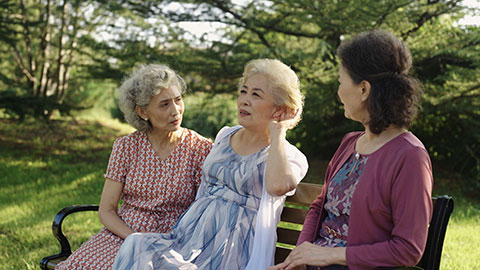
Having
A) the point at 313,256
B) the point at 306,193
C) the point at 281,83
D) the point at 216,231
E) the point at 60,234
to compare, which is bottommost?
the point at 60,234

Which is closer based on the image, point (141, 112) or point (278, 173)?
point (278, 173)

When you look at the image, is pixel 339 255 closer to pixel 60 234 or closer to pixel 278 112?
pixel 278 112

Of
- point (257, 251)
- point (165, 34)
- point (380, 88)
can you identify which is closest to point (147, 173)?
point (257, 251)

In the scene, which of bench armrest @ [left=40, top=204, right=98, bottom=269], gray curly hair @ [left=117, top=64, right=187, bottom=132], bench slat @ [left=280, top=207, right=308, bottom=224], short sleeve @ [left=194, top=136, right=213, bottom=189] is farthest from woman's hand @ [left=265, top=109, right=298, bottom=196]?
bench armrest @ [left=40, top=204, right=98, bottom=269]

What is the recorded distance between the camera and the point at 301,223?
287 centimetres

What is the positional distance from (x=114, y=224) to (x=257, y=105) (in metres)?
1.15

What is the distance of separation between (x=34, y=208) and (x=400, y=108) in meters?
5.34

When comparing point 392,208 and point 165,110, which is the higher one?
point 165,110

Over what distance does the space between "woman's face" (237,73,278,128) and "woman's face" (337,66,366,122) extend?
1.81ft

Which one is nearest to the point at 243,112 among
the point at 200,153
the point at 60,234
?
the point at 200,153

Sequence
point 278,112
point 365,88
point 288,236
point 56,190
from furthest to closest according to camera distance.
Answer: point 56,190 < point 288,236 < point 278,112 < point 365,88

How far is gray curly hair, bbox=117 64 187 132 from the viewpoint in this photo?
3.03 meters

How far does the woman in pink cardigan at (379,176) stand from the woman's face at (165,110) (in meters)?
1.17

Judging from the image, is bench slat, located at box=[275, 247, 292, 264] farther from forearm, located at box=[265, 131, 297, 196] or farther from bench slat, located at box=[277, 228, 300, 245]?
forearm, located at box=[265, 131, 297, 196]
